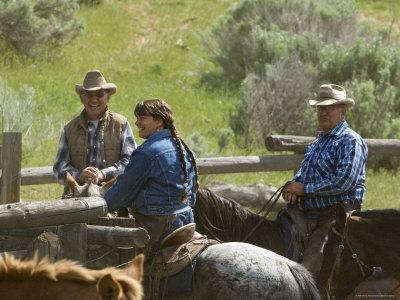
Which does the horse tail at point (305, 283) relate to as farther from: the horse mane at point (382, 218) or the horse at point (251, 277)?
the horse mane at point (382, 218)

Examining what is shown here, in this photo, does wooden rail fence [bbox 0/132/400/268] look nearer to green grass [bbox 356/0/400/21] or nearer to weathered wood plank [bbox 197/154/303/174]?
weathered wood plank [bbox 197/154/303/174]

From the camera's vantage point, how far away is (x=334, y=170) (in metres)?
6.17

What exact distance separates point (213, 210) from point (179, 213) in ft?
3.93

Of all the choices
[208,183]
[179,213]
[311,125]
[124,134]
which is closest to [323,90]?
[124,134]

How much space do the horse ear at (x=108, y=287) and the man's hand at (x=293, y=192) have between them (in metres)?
3.53

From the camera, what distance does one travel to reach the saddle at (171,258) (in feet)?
15.5

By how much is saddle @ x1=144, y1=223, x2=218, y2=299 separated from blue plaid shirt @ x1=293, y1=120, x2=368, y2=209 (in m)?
1.67

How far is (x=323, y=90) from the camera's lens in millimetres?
6578

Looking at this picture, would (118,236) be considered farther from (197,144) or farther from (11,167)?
(197,144)

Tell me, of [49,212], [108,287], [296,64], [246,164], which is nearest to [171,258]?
[49,212]

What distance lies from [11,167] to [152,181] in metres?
3.65

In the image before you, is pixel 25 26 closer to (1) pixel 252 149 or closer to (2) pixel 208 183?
(1) pixel 252 149

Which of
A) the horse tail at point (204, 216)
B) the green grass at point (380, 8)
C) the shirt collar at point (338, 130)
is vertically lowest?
the horse tail at point (204, 216)

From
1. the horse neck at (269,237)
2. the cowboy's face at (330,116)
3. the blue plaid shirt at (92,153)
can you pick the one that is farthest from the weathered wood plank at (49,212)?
the cowboy's face at (330,116)
